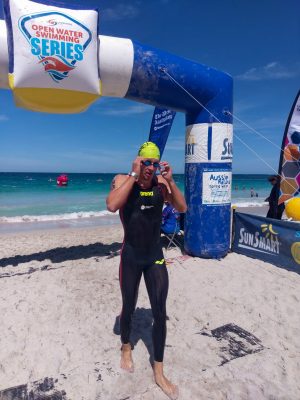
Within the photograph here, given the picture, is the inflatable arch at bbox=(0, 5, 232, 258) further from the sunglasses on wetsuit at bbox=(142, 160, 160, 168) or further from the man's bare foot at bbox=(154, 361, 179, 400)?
the man's bare foot at bbox=(154, 361, 179, 400)

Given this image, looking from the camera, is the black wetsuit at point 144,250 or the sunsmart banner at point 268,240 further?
the sunsmart banner at point 268,240

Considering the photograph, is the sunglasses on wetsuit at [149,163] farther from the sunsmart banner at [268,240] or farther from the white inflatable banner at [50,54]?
the sunsmart banner at [268,240]

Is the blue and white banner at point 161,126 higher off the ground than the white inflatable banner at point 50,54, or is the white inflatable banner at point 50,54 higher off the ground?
the white inflatable banner at point 50,54

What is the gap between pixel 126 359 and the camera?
2939 millimetres

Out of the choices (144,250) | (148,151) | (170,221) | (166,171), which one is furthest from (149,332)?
(170,221)

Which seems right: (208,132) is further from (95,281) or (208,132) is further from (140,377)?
(140,377)

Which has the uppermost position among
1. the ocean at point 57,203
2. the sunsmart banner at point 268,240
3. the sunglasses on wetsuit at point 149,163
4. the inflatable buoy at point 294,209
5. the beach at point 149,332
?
the sunglasses on wetsuit at point 149,163

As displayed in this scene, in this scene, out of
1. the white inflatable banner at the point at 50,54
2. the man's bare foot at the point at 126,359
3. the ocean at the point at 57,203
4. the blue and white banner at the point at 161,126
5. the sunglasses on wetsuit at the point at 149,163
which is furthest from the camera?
the ocean at the point at 57,203

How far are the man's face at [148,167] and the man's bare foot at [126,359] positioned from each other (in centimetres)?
167

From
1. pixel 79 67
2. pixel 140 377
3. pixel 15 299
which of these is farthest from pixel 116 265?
pixel 79 67

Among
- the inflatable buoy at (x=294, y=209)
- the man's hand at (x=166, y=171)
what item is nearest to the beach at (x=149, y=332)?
the inflatable buoy at (x=294, y=209)

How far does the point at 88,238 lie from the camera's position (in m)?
8.52

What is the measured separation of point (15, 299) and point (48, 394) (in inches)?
77.4

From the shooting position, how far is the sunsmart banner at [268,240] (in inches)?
209
